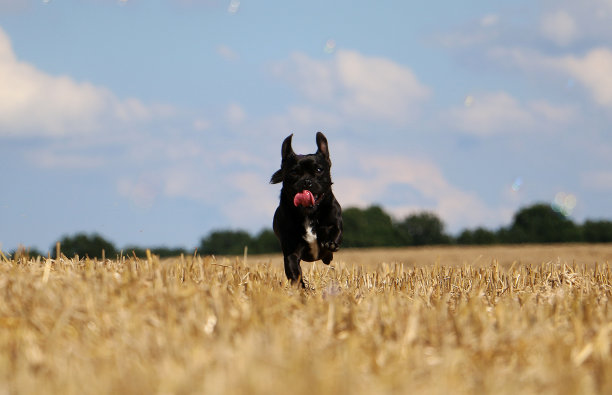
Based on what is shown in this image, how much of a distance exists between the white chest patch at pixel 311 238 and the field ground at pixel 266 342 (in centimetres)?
160

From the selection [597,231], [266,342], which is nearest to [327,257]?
[266,342]

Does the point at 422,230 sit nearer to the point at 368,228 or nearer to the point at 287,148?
the point at 368,228

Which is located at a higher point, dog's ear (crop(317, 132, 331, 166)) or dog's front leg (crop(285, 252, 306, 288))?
dog's ear (crop(317, 132, 331, 166))

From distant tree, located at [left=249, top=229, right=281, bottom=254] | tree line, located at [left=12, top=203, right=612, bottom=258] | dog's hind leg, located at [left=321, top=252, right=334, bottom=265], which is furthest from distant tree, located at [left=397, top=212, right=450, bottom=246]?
dog's hind leg, located at [left=321, top=252, right=334, bottom=265]

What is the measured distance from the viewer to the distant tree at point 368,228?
143ft

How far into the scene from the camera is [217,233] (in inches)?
1818

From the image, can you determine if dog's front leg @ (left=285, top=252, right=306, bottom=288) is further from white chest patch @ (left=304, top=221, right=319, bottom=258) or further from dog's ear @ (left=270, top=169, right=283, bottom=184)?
dog's ear @ (left=270, top=169, right=283, bottom=184)

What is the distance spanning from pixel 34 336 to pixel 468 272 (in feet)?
A: 20.9

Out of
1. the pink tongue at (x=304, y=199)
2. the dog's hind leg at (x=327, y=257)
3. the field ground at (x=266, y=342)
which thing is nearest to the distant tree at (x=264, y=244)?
the dog's hind leg at (x=327, y=257)

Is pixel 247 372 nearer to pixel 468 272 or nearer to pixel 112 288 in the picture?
pixel 112 288

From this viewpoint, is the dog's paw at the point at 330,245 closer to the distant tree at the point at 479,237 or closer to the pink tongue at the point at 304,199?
the pink tongue at the point at 304,199

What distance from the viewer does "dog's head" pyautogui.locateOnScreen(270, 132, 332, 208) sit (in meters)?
8.03

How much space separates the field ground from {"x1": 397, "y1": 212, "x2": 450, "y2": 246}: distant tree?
40985 mm

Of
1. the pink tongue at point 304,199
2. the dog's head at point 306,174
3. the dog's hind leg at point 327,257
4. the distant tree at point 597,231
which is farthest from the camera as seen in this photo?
the distant tree at point 597,231
